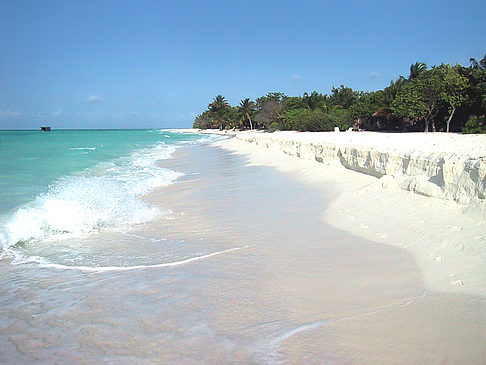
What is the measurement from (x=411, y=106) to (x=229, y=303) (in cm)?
3267

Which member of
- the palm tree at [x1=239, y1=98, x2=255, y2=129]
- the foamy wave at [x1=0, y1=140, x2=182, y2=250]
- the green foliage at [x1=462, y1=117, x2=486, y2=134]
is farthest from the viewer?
the palm tree at [x1=239, y1=98, x2=255, y2=129]

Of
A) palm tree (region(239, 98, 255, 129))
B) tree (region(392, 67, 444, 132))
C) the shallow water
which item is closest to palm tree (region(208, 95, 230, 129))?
palm tree (region(239, 98, 255, 129))

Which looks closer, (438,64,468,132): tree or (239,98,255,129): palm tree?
(438,64,468,132): tree

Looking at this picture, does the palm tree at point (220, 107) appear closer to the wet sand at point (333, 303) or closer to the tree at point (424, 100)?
the tree at point (424, 100)

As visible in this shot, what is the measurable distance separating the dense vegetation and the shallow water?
25.7 meters

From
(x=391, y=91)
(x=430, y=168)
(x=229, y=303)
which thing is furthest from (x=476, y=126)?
(x=229, y=303)

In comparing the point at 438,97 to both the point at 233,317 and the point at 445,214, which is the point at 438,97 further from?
the point at 233,317

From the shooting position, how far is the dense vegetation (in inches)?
1084

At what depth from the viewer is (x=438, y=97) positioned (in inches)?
1178

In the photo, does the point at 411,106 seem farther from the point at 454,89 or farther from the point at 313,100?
the point at 313,100

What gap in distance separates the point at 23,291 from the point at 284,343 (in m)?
3.46

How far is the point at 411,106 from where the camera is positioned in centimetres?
3111

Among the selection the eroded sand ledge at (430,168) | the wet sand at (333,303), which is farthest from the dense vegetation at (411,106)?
the wet sand at (333,303)

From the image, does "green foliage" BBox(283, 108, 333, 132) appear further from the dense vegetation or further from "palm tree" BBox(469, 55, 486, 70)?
"palm tree" BBox(469, 55, 486, 70)
